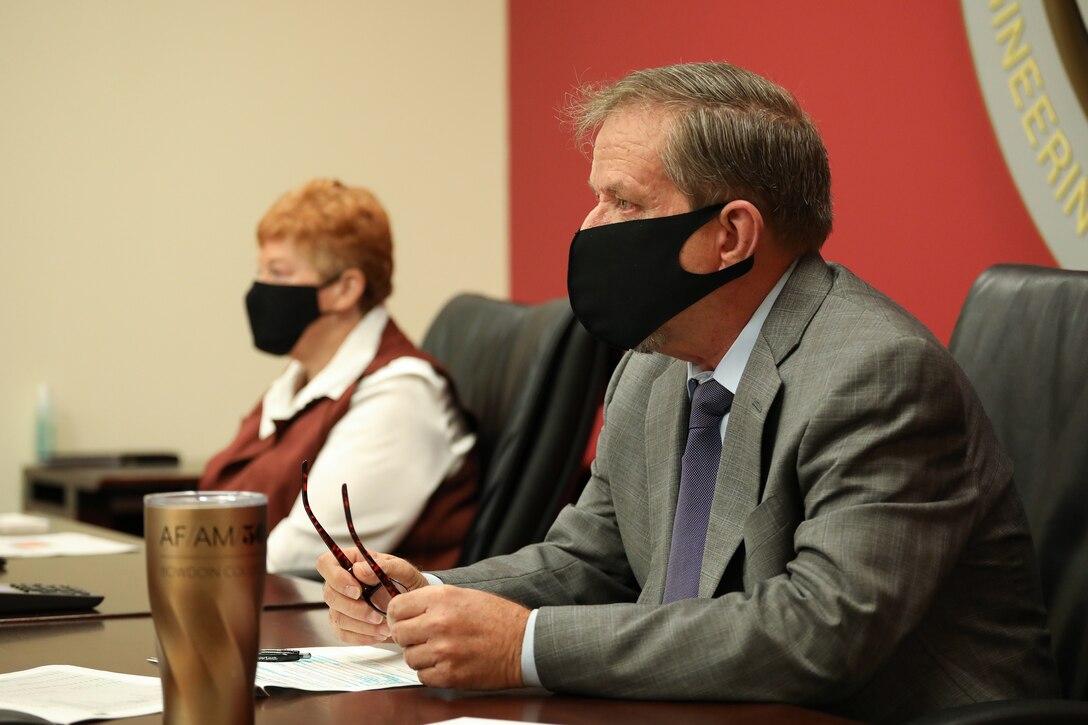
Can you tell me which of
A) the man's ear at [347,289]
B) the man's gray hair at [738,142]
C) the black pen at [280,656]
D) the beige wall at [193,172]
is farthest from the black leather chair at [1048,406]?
the beige wall at [193,172]

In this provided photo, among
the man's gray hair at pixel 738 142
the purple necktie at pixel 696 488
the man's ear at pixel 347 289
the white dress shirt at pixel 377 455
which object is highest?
the man's gray hair at pixel 738 142

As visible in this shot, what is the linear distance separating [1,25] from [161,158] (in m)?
0.62

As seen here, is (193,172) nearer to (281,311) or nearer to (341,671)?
(281,311)

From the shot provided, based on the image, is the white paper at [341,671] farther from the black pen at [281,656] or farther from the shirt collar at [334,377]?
the shirt collar at [334,377]

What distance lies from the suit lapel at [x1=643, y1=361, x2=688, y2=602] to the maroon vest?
1031mm

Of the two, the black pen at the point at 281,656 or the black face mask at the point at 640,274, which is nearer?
the black pen at the point at 281,656

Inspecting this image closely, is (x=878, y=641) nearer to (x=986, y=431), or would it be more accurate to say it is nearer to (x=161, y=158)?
(x=986, y=431)

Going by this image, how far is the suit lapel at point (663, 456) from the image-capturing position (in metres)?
Result: 1.46

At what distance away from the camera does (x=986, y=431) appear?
1.34 metres

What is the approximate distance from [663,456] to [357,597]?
15.4 inches

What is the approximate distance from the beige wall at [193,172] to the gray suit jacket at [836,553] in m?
2.98

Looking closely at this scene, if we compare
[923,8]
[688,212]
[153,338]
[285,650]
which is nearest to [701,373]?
[688,212]

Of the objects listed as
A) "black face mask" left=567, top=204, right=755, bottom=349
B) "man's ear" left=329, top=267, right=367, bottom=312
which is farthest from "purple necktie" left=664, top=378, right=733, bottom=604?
"man's ear" left=329, top=267, right=367, bottom=312

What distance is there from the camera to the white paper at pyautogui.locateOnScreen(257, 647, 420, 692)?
44.9 inches
